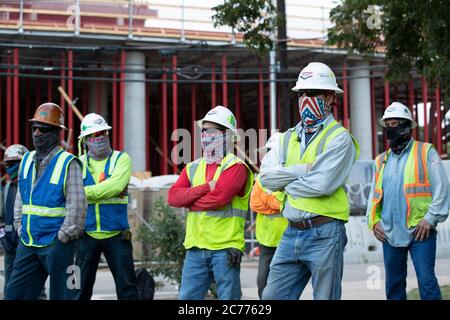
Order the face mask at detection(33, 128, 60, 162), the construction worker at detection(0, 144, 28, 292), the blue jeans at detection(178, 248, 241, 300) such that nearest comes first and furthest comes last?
the blue jeans at detection(178, 248, 241, 300) → the face mask at detection(33, 128, 60, 162) → the construction worker at detection(0, 144, 28, 292)

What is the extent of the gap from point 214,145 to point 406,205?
196 cm

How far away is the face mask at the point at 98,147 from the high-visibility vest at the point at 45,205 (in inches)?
58.7

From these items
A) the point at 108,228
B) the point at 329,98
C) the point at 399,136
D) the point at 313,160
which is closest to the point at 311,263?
the point at 313,160

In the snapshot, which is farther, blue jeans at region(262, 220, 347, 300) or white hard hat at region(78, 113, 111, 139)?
white hard hat at region(78, 113, 111, 139)

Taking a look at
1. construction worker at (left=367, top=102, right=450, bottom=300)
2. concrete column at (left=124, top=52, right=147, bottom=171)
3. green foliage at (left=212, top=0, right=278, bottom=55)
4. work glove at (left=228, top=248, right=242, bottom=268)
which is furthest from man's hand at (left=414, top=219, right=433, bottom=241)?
concrete column at (left=124, top=52, right=147, bottom=171)

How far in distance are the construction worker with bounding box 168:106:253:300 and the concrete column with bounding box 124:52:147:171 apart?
870 inches

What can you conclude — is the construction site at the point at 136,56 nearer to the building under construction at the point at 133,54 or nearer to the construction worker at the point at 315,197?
the building under construction at the point at 133,54

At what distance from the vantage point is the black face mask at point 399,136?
7652 mm

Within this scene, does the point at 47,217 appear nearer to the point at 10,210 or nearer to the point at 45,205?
the point at 45,205

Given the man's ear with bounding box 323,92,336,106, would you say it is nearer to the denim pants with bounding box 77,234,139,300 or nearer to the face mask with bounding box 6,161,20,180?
the denim pants with bounding box 77,234,139,300

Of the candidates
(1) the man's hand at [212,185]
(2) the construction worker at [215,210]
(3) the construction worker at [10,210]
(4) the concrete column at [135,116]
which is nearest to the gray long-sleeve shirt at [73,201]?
(2) the construction worker at [215,210]

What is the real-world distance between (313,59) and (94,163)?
2363cm

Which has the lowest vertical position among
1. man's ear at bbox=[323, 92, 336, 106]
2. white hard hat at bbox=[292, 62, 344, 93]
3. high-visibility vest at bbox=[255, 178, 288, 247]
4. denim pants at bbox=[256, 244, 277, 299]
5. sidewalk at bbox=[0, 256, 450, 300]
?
sidewalk at bbox=[0, 256, 450, 300]

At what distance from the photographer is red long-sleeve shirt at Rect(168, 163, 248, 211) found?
688 cm
